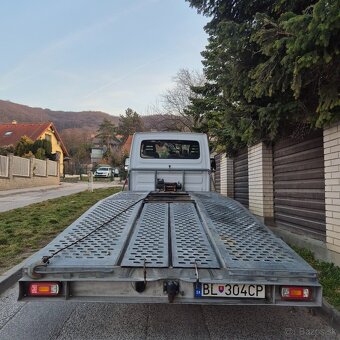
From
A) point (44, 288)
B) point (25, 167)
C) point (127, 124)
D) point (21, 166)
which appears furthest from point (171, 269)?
point (127, 124)

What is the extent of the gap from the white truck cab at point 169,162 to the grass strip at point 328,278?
8.70ft

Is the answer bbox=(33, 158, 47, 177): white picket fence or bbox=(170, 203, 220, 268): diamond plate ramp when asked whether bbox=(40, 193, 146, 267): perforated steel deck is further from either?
bbox=(33, 158, 47, 177): white picket fence

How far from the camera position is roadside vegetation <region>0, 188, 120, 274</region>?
7.07 m

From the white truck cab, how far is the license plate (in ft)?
15.4

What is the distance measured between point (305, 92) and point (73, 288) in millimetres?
4611

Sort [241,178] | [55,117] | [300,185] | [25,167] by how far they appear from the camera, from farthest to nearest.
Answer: [55,117] < [25,167] < [241,178] < [300,185]

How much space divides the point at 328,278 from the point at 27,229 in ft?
23.1

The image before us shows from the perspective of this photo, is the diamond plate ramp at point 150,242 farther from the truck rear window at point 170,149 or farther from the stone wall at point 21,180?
the stone wall at point 21,180

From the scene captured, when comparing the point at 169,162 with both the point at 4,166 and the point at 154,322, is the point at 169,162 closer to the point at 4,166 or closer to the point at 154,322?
the point at 154,322

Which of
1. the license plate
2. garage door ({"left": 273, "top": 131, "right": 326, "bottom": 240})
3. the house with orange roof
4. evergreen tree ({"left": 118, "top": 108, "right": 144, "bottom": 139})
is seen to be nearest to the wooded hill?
evergreen tree ({"left": 118, "top": 108, "right": 144, "bottom": 139})

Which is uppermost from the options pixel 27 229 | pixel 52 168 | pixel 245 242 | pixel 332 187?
pixel 52 168

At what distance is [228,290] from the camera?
3.33 metres

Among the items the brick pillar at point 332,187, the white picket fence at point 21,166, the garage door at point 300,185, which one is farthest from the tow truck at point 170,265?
the white picket fence at point 21,166

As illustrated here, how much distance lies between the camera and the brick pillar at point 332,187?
573 centimetres
